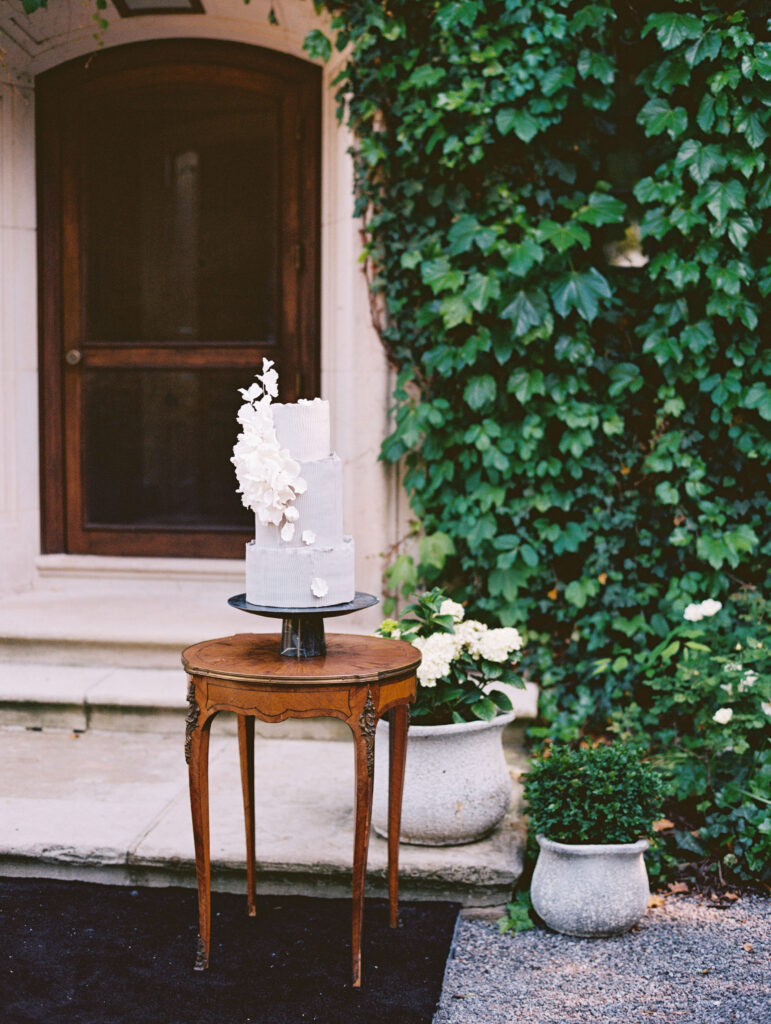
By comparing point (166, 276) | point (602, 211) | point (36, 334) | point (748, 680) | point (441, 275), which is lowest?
point (748, 680)

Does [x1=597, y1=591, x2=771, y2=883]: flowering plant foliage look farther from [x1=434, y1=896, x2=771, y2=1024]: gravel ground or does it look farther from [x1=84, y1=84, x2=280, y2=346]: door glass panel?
[x1=84, y1=84, x2=280, y2=346]: door glass panel

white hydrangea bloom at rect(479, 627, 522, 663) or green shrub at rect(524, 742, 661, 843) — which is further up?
white hydrangea bloom at rect(479, 627, 522, 663)

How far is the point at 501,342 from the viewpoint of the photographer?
4.34 m

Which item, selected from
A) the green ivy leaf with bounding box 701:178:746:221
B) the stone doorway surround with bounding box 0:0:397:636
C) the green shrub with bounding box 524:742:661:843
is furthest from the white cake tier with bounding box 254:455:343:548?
the green ivy leaf with bounding box 701:178:746:221

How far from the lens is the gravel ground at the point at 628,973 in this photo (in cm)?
260

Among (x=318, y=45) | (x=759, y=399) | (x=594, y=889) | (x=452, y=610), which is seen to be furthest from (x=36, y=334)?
(x=594, y=889)

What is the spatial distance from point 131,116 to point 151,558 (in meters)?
2.19

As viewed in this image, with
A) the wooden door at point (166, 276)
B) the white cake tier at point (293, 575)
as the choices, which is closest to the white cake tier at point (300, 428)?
the white cake tier at point (293, 575)

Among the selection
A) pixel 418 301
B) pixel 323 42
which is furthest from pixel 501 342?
pixel 323 42

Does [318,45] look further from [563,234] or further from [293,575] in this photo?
[293,575]

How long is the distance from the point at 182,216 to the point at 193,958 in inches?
144

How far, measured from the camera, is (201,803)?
2.65 m

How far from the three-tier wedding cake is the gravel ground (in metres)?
1.06

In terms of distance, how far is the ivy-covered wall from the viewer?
164 inches
